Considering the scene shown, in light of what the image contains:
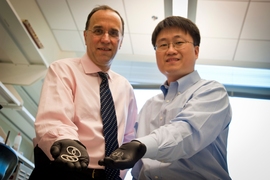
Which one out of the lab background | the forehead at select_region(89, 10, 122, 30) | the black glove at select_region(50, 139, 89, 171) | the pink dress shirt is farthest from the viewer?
the lab background

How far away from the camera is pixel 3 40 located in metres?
2.77

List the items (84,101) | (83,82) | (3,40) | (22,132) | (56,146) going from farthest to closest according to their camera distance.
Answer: (22,132), (3,40), (83,82), (84,101), (56,146)

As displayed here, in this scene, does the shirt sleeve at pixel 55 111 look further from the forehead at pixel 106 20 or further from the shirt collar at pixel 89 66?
the forehead at pixel 106 20

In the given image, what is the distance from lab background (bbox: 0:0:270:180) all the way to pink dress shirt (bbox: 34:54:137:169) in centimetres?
118

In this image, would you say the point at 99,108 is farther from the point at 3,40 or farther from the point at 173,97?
the point at 3,40

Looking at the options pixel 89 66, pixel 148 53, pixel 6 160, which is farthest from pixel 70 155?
pixel 148 53

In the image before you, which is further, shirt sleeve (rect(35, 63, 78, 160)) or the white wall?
the white wall

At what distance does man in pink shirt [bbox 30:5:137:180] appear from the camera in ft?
3.29

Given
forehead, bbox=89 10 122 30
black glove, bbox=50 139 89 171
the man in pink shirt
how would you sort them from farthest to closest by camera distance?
forehead, bbox=89 10 122 30
the man in pink shirt
black glove, bbox=50 139 89 171

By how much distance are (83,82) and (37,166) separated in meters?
0.49

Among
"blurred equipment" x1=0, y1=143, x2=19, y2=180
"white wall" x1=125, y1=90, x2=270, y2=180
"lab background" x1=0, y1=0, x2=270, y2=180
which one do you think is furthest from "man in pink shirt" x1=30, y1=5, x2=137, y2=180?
"white wall" x1=125, y1=90, x2=270, y2=180

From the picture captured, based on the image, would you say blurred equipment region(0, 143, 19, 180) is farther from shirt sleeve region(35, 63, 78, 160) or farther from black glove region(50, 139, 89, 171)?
black glove region(50, 139, 89, 171)

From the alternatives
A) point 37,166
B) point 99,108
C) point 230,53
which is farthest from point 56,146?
point 230,53

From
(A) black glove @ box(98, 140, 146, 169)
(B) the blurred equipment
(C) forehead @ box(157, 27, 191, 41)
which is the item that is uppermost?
(C) forehead @ box(157, 27, 191, 41)
